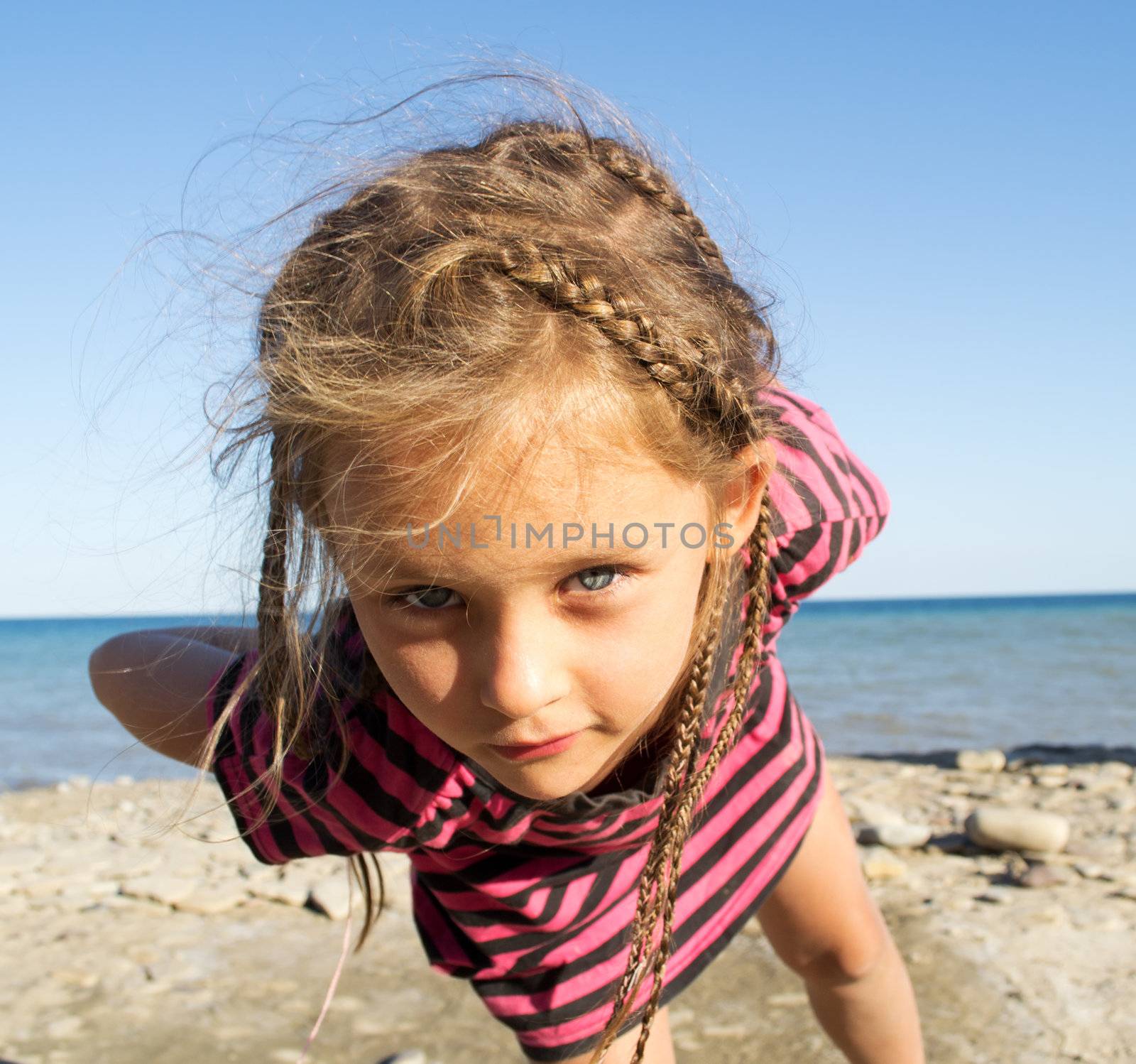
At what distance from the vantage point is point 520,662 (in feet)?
4.14

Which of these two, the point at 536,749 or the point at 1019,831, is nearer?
the point at 536,749

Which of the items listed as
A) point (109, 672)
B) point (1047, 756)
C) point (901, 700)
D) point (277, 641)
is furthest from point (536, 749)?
point (901, 700)

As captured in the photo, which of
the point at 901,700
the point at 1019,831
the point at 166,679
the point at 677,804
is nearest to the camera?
the point at 677,804

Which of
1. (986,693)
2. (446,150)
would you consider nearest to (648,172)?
(446,150)

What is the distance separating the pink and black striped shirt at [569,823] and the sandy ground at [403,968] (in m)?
0.27

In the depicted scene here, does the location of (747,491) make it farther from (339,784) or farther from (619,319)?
(339,784)

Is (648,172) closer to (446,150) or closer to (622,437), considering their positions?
(446,150)

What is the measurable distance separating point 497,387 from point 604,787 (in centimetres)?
89

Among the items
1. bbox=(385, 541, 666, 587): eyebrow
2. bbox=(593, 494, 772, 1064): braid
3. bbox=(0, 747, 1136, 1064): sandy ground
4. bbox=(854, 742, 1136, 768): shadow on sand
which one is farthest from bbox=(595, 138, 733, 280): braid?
bbox=(854, 742, 1136, 768): shadow on sand

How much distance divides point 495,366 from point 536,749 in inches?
20.4

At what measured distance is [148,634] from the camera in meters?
2.16

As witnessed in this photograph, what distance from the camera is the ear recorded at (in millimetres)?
1606

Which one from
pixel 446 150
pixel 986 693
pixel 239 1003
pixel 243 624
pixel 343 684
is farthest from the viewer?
pixel 986 693

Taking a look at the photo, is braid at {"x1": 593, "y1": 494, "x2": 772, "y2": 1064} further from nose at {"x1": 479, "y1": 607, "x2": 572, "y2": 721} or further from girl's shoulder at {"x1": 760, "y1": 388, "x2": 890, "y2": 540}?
nose at {"x1": 479, "y1": 607, "x2": 572, "y2": 721}
